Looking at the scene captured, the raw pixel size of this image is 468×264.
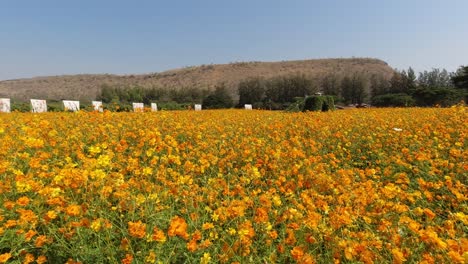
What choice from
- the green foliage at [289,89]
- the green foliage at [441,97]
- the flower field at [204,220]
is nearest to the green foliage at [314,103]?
the green foliage at [441,97]

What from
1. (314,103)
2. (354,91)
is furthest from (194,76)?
(314,103)

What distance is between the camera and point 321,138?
570cm

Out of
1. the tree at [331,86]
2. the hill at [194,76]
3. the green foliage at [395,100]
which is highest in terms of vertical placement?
the hill at [194,76]

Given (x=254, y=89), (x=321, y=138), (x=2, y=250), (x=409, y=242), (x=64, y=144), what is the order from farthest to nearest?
(x=254, y=89), (x=321, y=138), (x=64, y=144), (x=2, y=250), (x=409, y=242)

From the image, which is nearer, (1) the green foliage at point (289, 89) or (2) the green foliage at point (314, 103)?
(2) the green foliage at point (314, 103)

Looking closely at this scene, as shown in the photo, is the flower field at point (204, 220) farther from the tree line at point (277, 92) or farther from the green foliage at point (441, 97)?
the tree line at point (277, 92)

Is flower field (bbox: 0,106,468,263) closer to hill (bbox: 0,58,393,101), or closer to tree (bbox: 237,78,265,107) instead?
tree (bbox: 237,78,265,107)

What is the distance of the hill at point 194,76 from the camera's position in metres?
75.6

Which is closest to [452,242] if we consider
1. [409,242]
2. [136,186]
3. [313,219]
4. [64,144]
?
[409,242]

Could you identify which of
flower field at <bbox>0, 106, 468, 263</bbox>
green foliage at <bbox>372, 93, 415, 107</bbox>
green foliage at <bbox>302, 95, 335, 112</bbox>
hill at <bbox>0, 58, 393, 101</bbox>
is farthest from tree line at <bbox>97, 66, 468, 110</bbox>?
flower field at <bbox>0, 106, 468, 263</bbox>

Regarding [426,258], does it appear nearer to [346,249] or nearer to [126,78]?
[346,249]

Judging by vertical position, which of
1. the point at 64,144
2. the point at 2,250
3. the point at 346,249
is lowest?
the point at 2,250

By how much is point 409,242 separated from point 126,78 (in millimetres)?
91314

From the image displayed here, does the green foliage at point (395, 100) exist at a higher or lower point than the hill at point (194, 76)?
lower
